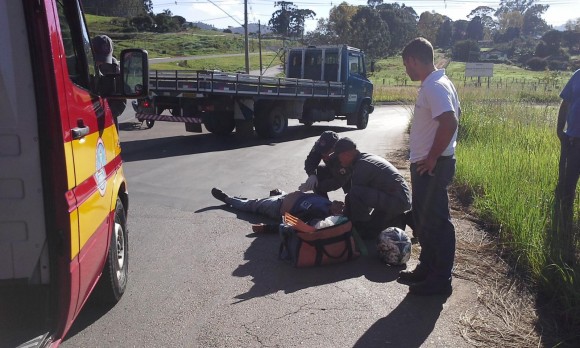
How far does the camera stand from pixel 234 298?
4.02 meters

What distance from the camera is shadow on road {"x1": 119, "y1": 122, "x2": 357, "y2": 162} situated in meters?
11.0

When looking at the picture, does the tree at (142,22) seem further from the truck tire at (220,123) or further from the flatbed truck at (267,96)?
the truck tire at (220,123)

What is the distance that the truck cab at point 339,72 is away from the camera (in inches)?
681

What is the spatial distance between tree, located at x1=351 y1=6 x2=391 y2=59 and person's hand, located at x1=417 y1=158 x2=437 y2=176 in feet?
191

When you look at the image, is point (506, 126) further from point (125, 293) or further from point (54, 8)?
point (54, 8)

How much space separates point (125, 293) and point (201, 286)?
23.4 inches

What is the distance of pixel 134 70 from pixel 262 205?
2.95 meters

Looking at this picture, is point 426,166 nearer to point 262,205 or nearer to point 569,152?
point 569,152

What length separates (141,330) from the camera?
3.47m

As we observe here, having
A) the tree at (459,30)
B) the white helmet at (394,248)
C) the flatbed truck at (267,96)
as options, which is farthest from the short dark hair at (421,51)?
the tree at (459,30)

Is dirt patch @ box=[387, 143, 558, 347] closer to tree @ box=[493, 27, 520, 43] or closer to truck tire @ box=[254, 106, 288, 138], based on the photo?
truck tire @ box=[254, 106, 288, 138]

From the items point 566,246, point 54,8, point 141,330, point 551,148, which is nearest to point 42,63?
point 54,8

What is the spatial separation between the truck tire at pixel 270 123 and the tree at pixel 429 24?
49.7 meters

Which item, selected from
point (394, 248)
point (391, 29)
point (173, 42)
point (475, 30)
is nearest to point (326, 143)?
point (394, 248)
